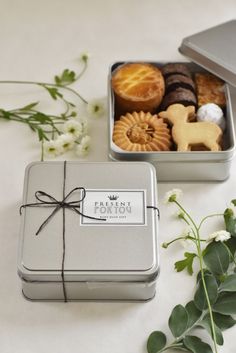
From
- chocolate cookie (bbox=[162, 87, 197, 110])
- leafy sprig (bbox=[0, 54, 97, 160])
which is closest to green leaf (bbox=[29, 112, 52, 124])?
leafy sprig (bbox=[0, 54, 97, 160])

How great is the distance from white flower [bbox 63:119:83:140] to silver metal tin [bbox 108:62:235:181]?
7cm

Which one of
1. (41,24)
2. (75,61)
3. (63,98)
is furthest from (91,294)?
(41,24)

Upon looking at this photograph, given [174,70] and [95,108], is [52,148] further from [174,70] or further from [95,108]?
[174,70]

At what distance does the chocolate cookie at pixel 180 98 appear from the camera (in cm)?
114

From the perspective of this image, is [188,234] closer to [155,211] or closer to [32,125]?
[155,211]

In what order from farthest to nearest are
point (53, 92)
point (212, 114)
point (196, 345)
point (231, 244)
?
point (53, 92) → point (212, 114) → point (231, 244) → point (196, 345)

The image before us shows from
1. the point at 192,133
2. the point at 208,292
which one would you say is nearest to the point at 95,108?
the point at 192,133

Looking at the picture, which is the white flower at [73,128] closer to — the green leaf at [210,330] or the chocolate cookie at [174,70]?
the chocolate cookie at [174,70]

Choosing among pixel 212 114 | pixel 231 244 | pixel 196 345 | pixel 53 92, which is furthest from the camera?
pixel 53 92

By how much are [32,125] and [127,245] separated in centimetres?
38

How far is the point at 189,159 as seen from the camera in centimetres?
107

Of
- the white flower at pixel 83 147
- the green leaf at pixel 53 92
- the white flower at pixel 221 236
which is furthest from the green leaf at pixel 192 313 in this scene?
the green leaf at pixel 53 92

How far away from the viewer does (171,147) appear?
3.63ft

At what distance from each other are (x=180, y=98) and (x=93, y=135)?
A: 0.62ft
